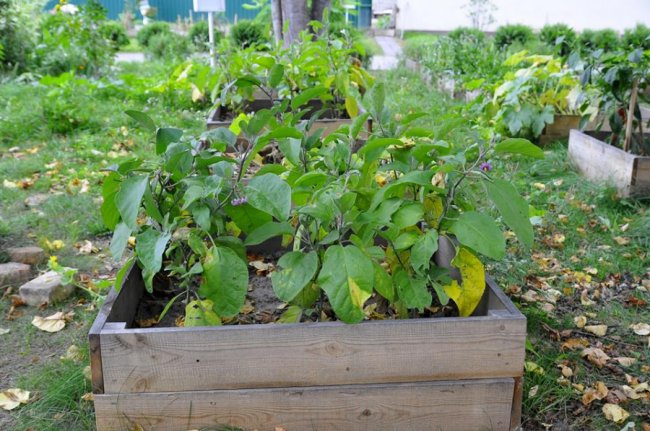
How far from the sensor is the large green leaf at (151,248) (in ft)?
6.45

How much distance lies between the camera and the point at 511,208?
78.7 inches

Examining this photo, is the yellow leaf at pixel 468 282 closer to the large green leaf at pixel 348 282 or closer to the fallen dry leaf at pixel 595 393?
the large green leaf at pixel 348 282

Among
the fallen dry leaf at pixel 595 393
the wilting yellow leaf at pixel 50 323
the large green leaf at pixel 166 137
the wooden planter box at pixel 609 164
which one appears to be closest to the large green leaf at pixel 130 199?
the large green leaf at pixel 166 137

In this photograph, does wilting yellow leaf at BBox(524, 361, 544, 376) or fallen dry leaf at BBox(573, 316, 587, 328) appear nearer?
wilting yellow leaf at BBox(524, 361, 544, 376)

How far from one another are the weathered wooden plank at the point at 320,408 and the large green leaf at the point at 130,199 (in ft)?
1.64

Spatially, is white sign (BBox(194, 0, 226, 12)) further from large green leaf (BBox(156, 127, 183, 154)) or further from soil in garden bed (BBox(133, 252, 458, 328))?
large green leaf (BBox(156, 127, 183, 154))

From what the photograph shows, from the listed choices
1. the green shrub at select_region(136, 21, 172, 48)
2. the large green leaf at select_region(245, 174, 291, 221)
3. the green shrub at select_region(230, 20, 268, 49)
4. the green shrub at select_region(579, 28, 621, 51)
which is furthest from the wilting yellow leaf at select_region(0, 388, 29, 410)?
the green shrub at select_region(136, 21, 172, 48)

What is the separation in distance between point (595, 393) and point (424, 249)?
973mm

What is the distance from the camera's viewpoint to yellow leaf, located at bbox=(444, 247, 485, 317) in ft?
7.00

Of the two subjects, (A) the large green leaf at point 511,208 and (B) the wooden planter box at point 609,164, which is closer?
(A) the large green leaf at point 511,208

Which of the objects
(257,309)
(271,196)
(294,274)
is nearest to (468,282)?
(294,274)

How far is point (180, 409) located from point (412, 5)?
21988 millimetres

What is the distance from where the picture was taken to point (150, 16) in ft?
87.4

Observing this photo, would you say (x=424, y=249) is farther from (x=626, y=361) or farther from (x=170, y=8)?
(x=170, y=8)
